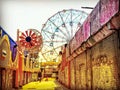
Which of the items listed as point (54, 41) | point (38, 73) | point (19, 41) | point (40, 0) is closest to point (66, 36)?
point (54, 41)

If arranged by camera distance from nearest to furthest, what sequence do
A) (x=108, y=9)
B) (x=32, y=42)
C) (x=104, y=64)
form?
1. (x=108, y=9)
2. (x=104, y=64)
3. (x=32, y=42)

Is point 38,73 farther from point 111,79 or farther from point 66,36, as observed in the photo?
point 111,79

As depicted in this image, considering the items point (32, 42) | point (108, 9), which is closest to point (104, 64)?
point (108, 9)

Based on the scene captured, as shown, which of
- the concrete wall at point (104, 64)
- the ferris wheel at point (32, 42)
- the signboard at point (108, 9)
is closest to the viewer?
the signboard at point (108, 9)

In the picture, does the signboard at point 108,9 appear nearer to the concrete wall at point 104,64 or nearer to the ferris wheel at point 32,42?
the concrete wall at point 104,64

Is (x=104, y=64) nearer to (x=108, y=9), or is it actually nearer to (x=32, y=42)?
(x=108, y=9)

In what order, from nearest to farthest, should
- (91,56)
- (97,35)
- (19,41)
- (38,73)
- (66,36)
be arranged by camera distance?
(97,35) < (91,56) < (19,41) < (66,36) < (38,73)

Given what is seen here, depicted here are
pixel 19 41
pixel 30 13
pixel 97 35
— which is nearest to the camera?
pixel 97 35

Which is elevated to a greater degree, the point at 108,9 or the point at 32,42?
the point at 32,42

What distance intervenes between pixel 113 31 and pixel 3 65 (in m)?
4.73

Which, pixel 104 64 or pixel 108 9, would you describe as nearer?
pixel 108 9

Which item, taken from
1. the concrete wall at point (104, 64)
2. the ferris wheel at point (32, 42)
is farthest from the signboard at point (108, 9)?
the ferris wheel at point (32, 42)

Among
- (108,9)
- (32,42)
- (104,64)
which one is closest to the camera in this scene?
(108,9)

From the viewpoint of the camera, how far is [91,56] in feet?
19.9
